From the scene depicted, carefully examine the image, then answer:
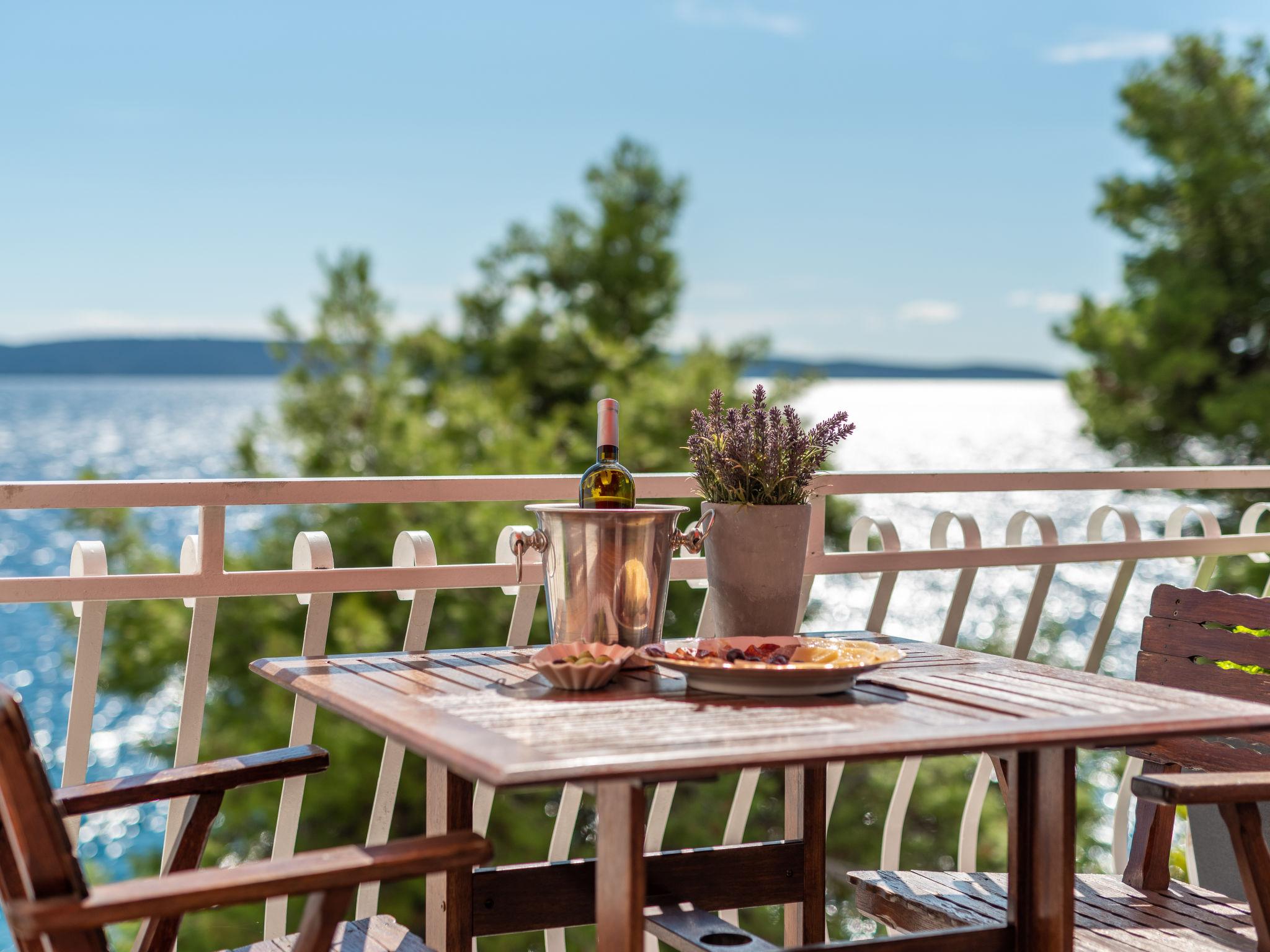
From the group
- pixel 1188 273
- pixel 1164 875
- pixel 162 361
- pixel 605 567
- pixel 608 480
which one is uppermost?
pixel 1188 273

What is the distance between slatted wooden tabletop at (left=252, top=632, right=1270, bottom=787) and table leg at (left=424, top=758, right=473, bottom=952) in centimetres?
17

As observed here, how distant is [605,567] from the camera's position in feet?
5.67

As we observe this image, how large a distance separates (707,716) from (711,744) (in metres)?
0.16

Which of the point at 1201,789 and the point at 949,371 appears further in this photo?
the point at 949,371

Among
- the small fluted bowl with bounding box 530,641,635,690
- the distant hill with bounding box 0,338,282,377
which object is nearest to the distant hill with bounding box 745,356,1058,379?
the distant hill with bounding box 0,338,282,377

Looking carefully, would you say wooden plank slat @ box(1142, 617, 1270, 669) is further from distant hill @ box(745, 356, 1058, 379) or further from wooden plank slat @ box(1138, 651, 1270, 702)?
distant hill @ box(745, 356, 1058, 379)

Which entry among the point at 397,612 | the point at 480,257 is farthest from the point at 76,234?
the point at 397,612

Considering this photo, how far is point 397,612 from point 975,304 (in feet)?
84.0

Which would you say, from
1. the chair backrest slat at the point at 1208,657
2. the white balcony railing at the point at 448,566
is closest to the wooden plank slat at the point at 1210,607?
the chair backrest slat at the point at 1208,657

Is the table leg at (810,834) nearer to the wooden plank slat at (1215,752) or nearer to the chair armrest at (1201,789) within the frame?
the wooden plank slat at (1215,752)

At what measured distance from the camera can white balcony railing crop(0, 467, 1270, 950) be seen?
2055 millimetres

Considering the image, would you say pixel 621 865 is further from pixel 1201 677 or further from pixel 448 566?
pixel 1201 677

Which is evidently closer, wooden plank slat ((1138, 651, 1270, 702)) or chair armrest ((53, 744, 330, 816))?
chair armrest ((53, 744, 330, 816))

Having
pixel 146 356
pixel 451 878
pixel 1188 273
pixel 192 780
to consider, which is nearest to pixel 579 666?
pixel 451 878
